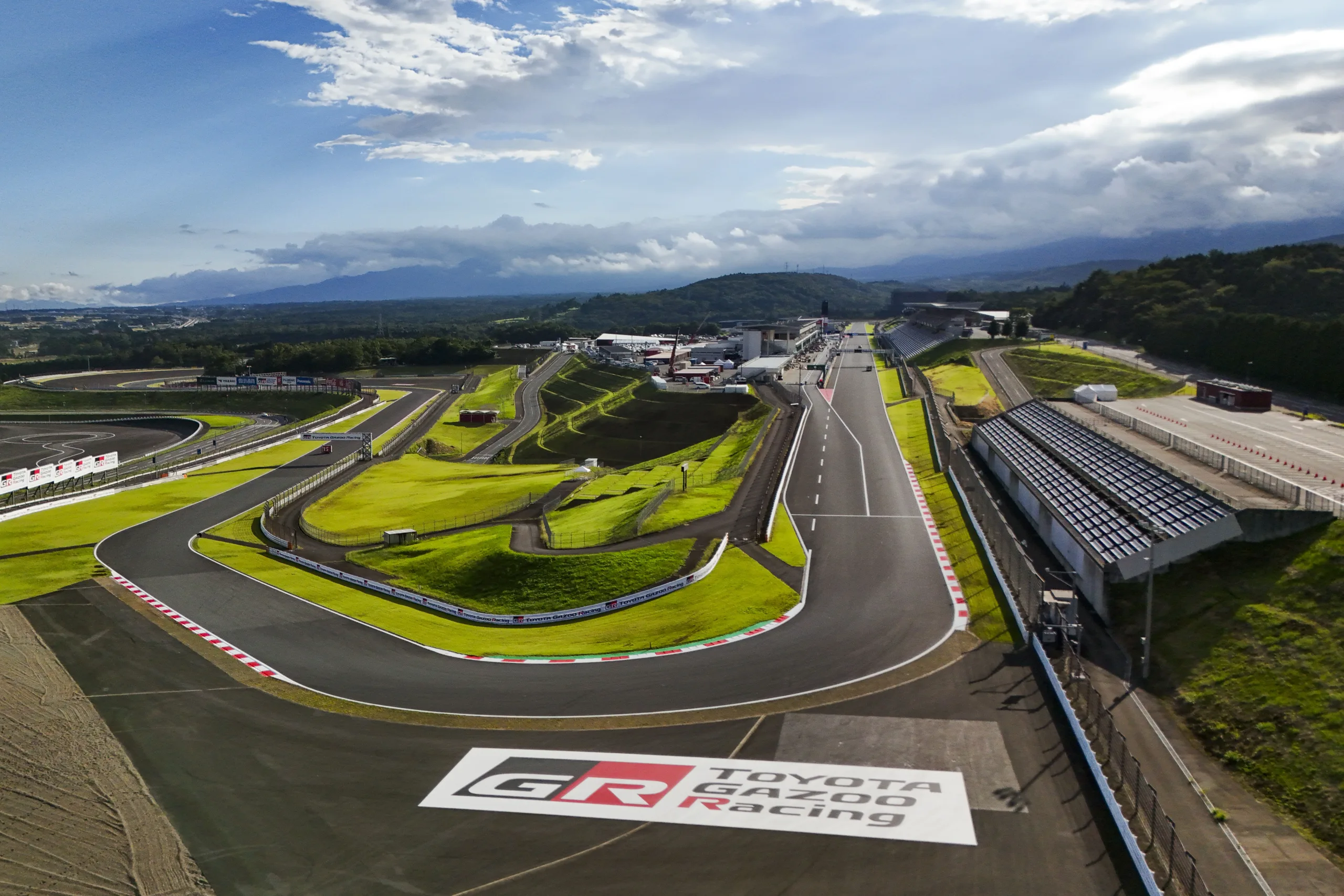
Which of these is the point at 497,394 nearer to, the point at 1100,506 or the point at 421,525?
the point at 421,525

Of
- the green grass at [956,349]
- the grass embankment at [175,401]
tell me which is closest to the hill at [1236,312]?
the green grass at [956,349]

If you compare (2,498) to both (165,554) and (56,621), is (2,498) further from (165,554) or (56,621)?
(56,621)

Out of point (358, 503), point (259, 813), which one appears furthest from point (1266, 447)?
point (358, 503)

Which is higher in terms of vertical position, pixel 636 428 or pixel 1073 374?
pixel 1073 374

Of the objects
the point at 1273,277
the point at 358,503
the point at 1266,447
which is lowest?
the point at 358,503

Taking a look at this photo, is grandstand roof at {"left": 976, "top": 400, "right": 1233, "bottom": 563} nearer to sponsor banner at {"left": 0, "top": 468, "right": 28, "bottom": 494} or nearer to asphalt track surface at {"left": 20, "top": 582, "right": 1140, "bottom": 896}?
asphalt track surface at {"left": 20, "top": 582, "right": 1140, "bottom": 896}

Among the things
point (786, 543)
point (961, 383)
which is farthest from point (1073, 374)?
point (786, 543)

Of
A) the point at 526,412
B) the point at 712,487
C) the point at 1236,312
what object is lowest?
the point at 526,412

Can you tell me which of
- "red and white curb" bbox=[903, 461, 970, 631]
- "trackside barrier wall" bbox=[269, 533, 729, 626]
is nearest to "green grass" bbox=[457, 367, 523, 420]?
"red and white curb" bbox=[903, 461, 970, 631]
